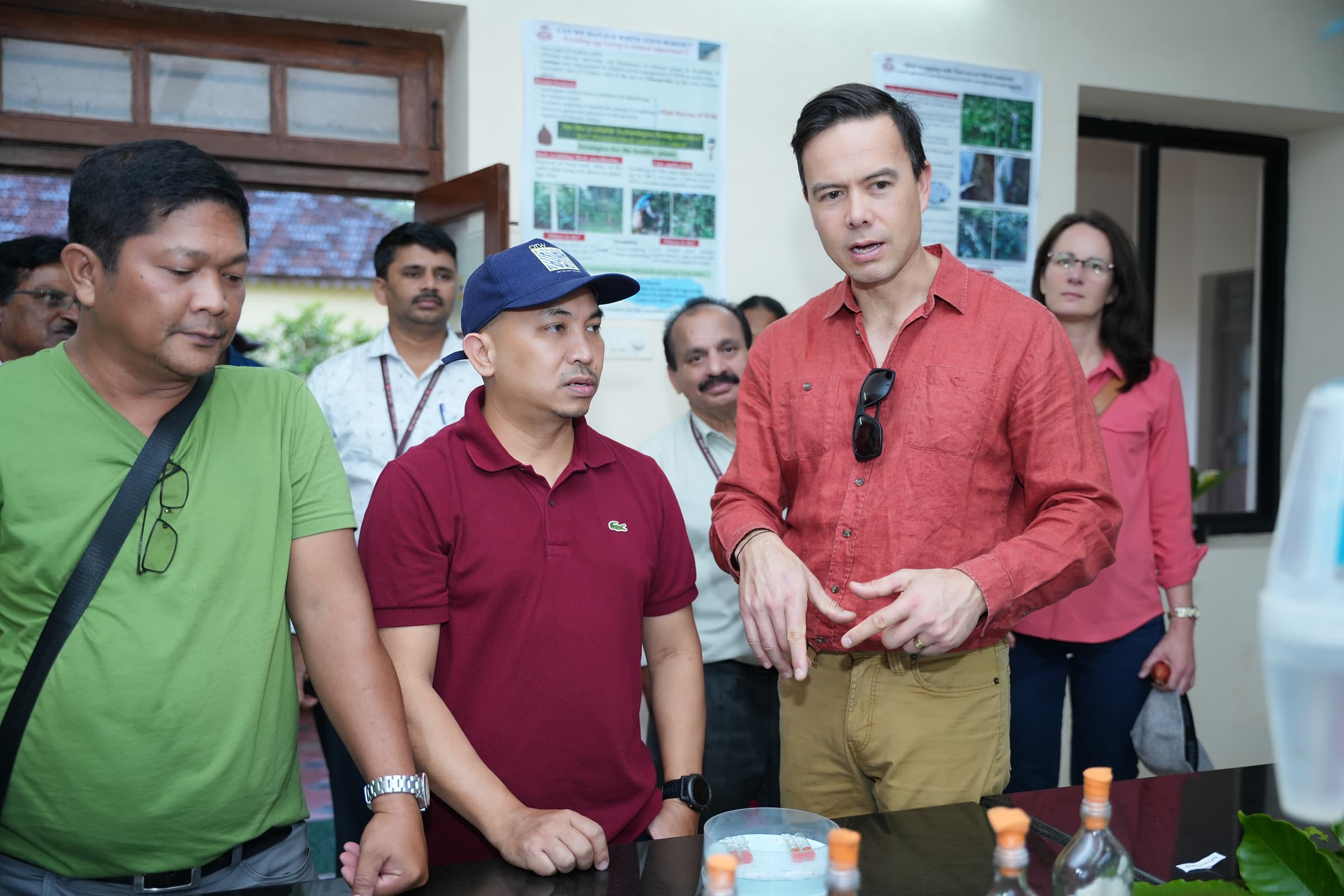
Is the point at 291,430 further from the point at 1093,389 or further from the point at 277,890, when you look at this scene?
the point at 1093,389

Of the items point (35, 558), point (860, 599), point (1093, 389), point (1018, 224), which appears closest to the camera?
point (35, 558)

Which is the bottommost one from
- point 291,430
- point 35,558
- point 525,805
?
point 525,805

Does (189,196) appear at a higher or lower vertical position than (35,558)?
higher

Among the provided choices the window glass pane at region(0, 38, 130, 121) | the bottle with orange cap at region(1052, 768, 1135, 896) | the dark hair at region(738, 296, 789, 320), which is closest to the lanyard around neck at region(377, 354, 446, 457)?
the dark hair at region(738, 296, 789, 320)

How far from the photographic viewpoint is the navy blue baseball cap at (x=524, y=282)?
5.49 ft

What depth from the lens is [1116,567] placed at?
2574 mm

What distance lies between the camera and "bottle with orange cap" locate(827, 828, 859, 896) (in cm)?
73

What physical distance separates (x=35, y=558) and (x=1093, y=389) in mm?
2352

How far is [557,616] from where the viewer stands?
157 centimetres

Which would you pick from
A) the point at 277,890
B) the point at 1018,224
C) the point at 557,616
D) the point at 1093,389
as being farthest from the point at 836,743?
the point at 1018,224

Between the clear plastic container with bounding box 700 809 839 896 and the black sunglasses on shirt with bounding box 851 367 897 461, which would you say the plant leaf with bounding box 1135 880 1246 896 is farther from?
the black sunglasses on shirt with bounding box 851 367 897 461

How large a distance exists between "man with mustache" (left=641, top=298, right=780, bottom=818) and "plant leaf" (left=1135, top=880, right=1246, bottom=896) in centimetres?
170

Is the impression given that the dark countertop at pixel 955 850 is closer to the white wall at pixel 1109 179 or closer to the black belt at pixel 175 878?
the black belt at pixel 175 878

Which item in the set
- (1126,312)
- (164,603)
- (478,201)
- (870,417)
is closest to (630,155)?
(478,201)
